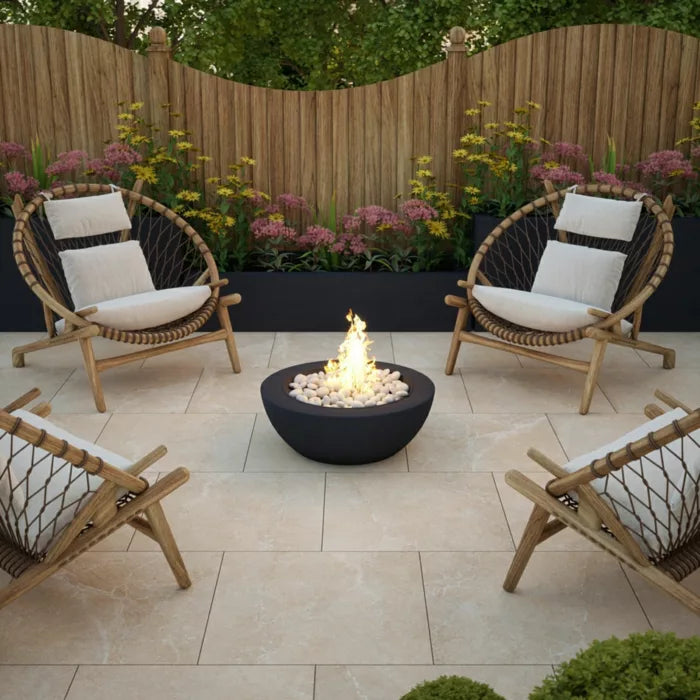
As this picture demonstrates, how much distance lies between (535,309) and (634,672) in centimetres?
330

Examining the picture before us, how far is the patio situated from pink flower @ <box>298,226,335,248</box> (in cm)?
143

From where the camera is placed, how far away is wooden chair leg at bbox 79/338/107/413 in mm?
4672

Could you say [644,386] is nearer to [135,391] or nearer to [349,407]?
[349,407]

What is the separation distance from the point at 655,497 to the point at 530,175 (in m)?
3.71

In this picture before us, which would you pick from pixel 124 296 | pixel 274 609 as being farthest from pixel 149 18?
pixel 274 609

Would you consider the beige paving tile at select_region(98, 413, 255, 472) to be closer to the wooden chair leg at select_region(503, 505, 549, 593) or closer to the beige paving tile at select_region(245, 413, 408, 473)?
the beige paving tile at select_region(245, 413, 408, 473)

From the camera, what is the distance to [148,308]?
4.86 meters

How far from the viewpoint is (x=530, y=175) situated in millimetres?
6152

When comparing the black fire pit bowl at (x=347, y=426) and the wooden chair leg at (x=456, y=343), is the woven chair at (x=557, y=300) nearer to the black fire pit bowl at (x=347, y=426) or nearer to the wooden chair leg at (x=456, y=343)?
the wooden chair leg at (x=456, y=343)

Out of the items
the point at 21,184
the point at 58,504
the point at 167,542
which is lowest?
the point at 167,542

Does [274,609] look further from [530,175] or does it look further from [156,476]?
[530,175]

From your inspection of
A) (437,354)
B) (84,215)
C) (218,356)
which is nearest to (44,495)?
(84,215)

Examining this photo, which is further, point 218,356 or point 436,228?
point 436,228

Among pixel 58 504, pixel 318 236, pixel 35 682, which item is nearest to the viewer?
pixel 35 682
